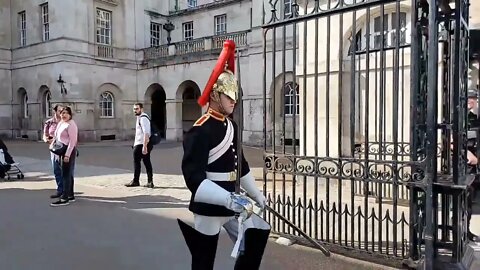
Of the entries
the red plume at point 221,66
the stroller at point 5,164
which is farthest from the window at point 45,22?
the red plume at point 221,66

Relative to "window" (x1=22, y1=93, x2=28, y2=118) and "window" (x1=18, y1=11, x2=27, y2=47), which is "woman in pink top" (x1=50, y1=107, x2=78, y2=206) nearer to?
"window" (x1=22, y1=93, x2=28, y2=118)

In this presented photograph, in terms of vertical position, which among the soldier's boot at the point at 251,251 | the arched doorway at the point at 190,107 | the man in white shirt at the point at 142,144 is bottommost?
the soldier's boot at the point at 251,251

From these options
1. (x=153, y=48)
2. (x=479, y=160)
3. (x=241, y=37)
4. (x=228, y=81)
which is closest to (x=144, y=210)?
(x=228, y=81)

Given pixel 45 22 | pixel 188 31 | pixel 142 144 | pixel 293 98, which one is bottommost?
pixel 142 144

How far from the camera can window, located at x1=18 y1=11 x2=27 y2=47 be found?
87.1 feet

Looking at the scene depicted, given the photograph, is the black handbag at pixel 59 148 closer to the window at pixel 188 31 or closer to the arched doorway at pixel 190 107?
the arched doorway at pixel 190 107

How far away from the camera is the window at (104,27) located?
25312 millimetres

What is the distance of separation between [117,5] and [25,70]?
678cm

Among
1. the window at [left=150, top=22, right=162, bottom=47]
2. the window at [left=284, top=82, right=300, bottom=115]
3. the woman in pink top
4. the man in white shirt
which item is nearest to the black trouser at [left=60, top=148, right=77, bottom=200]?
the woman in pink top

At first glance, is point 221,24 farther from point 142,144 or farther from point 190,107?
point 142,144

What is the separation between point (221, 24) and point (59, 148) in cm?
2046

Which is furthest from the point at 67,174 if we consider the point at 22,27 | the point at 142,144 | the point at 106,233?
the point at 22,27

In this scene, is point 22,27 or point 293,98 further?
point 22,27

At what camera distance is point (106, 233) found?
5.50m
